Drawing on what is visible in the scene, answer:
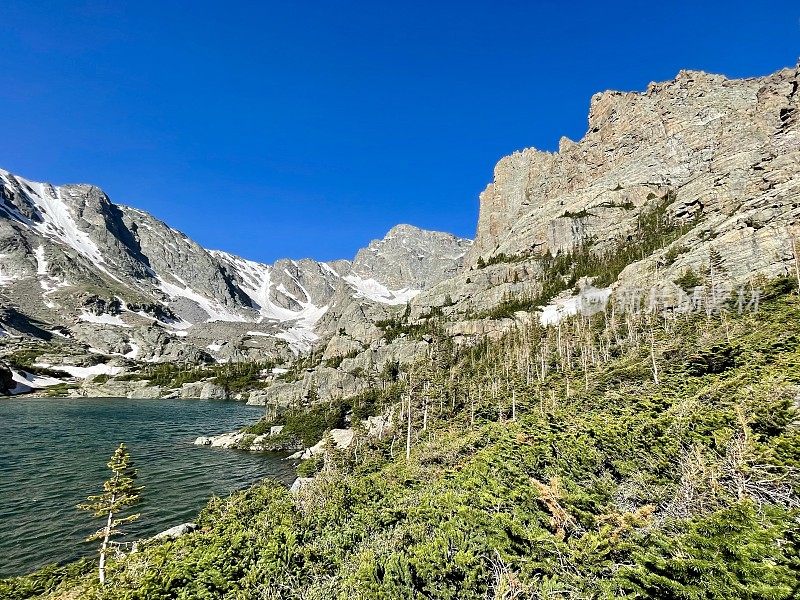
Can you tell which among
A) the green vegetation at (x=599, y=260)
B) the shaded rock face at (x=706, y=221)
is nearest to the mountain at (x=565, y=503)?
the shaded rock face at (x=706, y=221)

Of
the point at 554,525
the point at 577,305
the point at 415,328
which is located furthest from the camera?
the point at 415,328

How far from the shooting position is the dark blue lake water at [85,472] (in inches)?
1573

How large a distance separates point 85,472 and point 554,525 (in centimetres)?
7877

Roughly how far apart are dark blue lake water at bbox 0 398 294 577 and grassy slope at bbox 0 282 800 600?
21.8 meters

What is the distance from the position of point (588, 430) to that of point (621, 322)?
89659mm

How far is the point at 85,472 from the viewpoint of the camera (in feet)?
205

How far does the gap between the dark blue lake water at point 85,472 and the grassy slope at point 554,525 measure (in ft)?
71.5

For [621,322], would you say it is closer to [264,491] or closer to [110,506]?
[264,491]

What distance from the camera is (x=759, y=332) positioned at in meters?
42.1

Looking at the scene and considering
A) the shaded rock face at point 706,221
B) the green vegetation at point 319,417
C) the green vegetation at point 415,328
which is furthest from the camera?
the green vegetation at point 415,328

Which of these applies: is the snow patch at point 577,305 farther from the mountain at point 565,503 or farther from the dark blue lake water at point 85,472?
the dark blue lake water at point 85,472

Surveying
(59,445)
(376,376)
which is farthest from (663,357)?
(59,445)

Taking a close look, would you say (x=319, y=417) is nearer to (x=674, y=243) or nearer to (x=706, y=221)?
(x=674, y=243)

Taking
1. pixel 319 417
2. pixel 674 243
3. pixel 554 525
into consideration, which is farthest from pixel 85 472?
pixel 674 243
